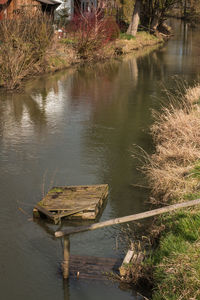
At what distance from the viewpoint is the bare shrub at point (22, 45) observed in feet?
63.4

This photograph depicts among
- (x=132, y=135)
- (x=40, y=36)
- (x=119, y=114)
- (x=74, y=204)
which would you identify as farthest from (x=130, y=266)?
(x=40, y=36)

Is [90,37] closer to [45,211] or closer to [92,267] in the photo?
[45,211]

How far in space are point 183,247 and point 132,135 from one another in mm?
8320

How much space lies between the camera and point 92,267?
6.80m

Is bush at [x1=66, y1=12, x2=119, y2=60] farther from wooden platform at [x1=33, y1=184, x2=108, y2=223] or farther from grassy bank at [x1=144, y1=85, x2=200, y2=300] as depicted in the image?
wooden platform at [x1=33, y1=184, x2=108, y2=223]

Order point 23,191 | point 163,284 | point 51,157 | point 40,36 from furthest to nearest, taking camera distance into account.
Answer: point 40,36 < point 51,157 < point 23,191 < point 163,284

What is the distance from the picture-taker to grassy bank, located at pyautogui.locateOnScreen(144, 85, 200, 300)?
5.57 m

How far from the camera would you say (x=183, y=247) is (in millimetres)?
6199

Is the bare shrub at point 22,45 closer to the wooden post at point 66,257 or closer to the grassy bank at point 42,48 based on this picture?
the grassy bank at point 42,48

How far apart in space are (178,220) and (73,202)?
2419 millimetres

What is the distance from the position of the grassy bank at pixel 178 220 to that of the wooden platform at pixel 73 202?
1153 mm

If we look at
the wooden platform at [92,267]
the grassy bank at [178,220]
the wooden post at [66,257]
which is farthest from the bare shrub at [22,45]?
the wooden post at [66,257]

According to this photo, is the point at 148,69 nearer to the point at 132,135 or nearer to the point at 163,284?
the point at 132,135

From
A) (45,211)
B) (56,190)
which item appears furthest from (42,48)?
(45,211)
